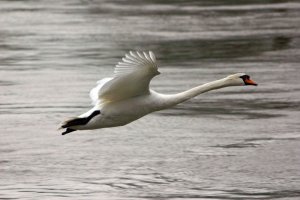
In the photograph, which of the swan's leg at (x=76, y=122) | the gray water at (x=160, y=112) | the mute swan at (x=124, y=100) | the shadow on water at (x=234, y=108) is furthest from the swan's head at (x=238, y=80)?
the shadow on water at (x=234, y=108)

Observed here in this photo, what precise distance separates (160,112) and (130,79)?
439 cm

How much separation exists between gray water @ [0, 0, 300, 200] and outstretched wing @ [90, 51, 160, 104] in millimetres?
914

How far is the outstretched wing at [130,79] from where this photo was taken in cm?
905

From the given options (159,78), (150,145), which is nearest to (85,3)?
(159,78)

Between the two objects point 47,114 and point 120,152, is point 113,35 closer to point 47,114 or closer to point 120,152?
point 47,114

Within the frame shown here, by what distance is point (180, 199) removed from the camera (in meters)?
9.38

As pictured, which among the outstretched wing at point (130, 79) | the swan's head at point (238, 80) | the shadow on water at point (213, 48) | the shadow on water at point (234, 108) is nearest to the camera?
the outstretched wing at point (130, 79)

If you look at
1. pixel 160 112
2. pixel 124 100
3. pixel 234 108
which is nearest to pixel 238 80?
pixel 124 100

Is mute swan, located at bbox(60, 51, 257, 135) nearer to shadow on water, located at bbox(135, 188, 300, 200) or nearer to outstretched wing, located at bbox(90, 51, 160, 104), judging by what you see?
outstretched wing, located at bbox(90, 51, 160, 104)

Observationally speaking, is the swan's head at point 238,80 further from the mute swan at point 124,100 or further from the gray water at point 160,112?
the gray water at point 160,112

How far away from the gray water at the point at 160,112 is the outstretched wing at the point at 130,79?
91 centimetres

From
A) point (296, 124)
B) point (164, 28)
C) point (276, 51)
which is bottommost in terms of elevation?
point (296, 124)

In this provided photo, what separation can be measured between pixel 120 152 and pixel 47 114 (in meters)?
2.41

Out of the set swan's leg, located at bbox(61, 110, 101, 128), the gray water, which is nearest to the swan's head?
the gray water
